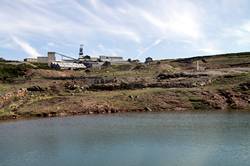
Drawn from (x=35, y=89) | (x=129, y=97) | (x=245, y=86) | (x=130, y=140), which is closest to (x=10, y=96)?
(x=35, y=89)

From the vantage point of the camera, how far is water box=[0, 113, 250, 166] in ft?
130

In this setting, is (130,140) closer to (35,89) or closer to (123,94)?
(123,94)

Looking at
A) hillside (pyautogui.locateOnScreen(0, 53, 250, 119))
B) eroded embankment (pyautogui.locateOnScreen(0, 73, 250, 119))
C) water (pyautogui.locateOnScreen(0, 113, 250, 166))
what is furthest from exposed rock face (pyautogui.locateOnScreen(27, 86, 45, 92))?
water (pyautogui.locateOnScreen(0, 113, 250, 166))

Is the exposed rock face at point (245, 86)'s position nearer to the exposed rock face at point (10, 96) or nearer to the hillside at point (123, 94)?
the hillside at point (123, 94)

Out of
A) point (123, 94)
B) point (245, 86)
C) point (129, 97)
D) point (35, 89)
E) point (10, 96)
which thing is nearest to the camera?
point (129, 97)

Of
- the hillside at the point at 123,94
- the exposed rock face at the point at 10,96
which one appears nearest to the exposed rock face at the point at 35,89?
the hillside at the point at 123,94

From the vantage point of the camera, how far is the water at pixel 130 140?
39.5 metres

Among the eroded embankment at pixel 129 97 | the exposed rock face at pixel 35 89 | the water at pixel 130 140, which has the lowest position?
the water at pixel 130 140

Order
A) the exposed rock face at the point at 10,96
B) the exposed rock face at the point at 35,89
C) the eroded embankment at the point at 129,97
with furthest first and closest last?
the exposed rock face at the point at 35,89
the exposed rock face at the point at 10,96
the eroded embankment at the point at 129,97

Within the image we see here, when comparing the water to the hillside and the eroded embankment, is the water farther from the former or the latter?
the hillside

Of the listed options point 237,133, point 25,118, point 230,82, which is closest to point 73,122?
point 25,118

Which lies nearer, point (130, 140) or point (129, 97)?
point (130, 140)

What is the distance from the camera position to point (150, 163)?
37.7m

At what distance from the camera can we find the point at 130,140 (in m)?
49.3
